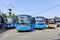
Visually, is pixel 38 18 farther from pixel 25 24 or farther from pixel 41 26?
pixel 25 24

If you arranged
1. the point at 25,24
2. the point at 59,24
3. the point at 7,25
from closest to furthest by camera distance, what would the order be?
the point at 25,24, the point at 7,25, the point at 59,24

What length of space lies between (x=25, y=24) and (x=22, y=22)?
0.51m

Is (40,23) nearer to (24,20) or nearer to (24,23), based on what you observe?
(24,20)

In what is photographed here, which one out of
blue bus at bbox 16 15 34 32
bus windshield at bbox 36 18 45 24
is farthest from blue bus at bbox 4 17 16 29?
blue bus at bbox 16 15 34 32

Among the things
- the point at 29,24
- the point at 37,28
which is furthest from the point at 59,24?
the point at 29,24

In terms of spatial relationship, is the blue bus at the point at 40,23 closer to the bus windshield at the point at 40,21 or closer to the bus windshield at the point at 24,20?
the bus windshield at the point at 40,21

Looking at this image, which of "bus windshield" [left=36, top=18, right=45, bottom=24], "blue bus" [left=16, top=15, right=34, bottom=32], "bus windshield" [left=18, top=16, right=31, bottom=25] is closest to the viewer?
"blue bus" [left=16, top=15, right=34, bottom=32]

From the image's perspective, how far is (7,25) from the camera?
3688 cm

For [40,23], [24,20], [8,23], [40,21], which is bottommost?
[8,23]

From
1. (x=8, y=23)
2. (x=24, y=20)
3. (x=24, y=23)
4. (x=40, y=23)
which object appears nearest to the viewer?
(x=24, y=23)

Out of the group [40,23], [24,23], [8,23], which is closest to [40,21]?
[40,23]

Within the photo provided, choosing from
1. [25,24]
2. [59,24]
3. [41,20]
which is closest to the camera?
[25,24]

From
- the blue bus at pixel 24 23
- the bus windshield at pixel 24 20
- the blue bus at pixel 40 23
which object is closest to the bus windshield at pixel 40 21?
the blue bus at pixel 40 23

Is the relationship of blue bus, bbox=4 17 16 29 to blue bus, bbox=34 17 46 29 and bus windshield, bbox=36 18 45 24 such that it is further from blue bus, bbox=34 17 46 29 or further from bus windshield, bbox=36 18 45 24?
bus windshield, bbox=36 18 45 24
